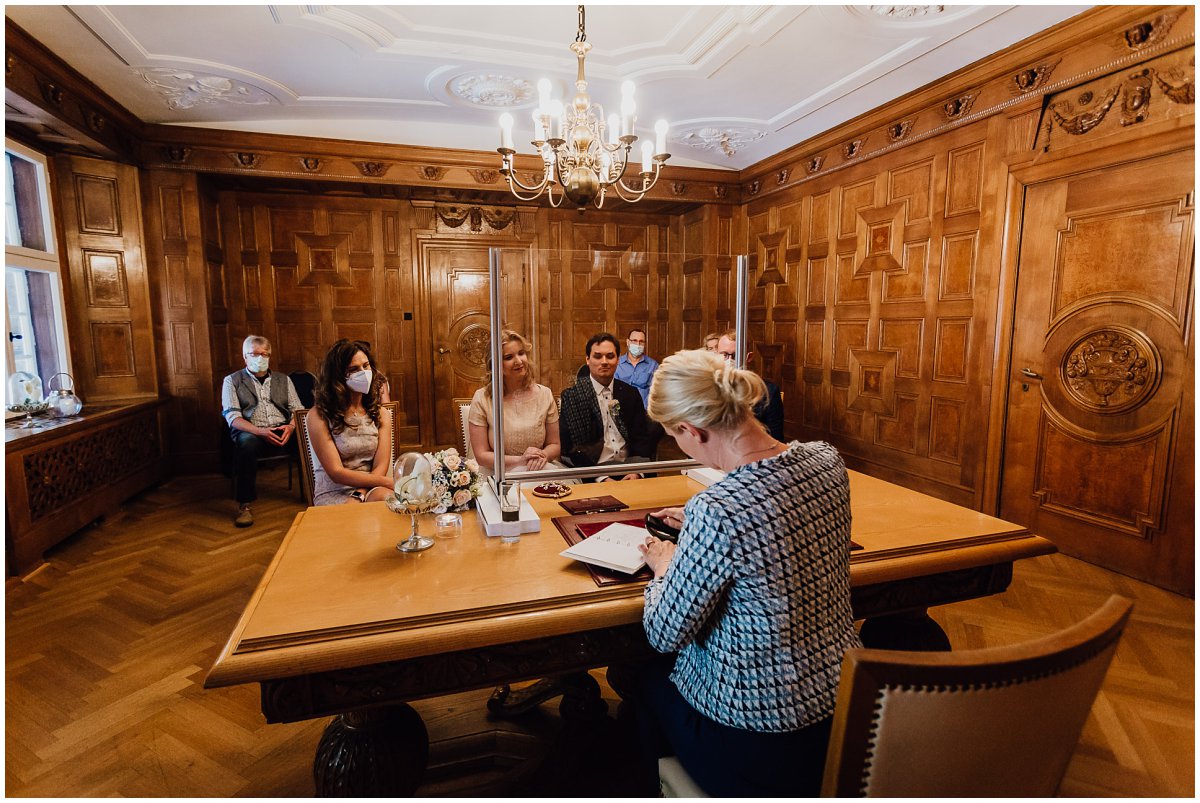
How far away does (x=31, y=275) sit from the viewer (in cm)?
400

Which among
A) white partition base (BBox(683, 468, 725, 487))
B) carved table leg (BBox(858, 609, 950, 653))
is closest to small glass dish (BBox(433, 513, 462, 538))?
white partition base (BBox(683, 468, 725, 487))

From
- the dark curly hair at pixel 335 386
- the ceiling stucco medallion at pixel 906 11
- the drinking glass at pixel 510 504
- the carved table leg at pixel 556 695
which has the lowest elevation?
the carved table leg at pixel 556 695

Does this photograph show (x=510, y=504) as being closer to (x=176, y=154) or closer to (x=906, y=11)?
(x=906, y=11)

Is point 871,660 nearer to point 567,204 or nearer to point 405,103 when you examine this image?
point 405,103

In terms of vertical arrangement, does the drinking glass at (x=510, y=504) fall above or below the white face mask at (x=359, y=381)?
below

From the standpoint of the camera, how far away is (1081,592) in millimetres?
2783

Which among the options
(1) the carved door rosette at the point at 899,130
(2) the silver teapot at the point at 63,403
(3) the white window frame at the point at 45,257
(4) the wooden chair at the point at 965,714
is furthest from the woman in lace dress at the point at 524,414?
(3) the white window frame at the point at 45,257

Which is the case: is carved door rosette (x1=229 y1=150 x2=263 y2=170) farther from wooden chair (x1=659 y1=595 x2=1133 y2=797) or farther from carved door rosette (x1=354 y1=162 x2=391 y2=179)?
wooden chair (x1=659 y1=595 x2=1133 y2=797)

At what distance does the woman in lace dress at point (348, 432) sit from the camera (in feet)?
8.10

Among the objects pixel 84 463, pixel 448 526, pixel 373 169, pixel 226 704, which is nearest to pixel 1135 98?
pixel 448 526

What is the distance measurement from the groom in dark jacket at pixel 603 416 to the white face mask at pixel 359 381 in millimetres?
1041

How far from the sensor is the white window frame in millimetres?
3691

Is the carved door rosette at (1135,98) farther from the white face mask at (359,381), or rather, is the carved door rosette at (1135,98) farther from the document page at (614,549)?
the white face mask at (359,381)

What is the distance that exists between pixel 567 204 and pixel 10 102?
13.2 ft
